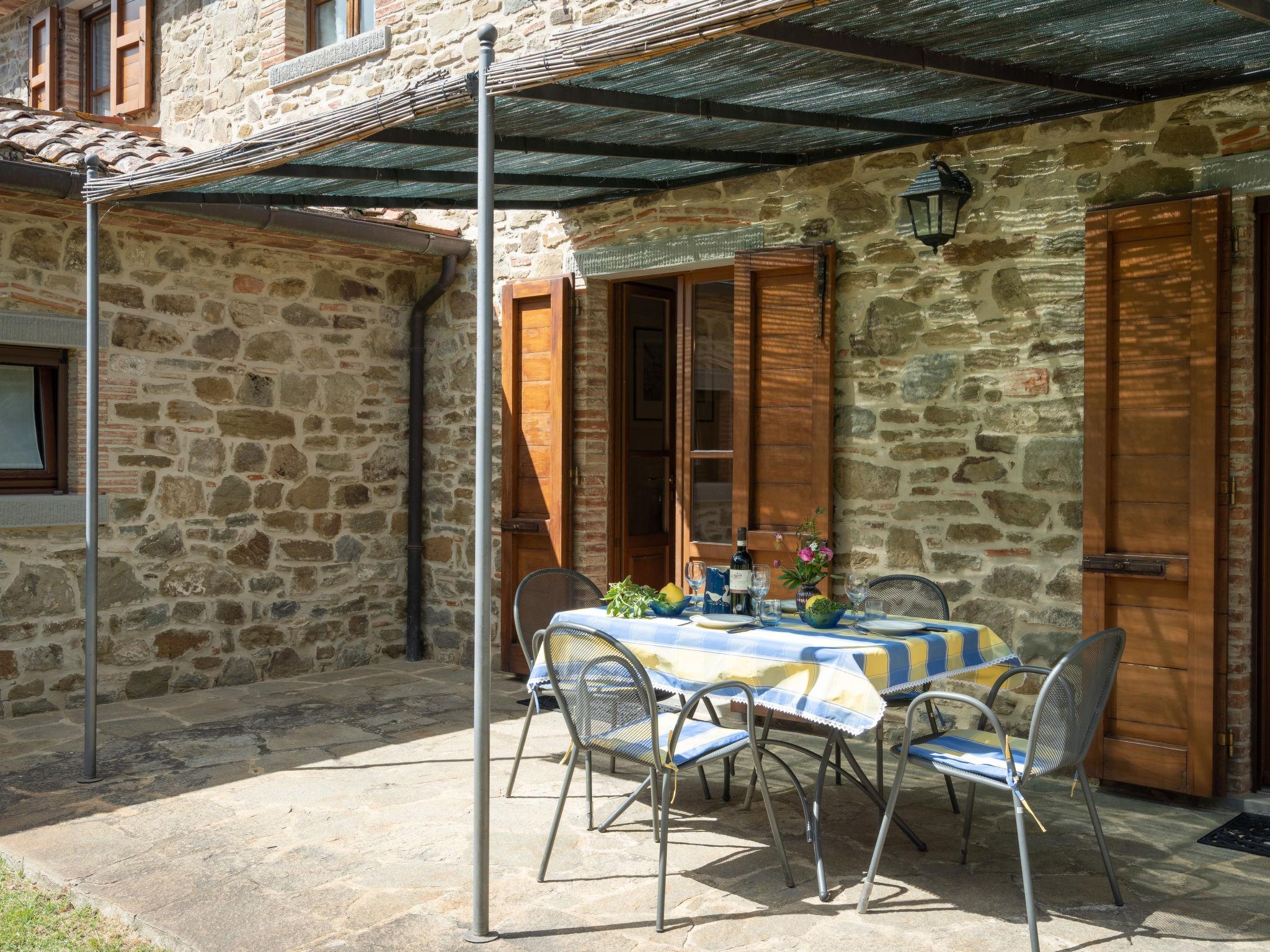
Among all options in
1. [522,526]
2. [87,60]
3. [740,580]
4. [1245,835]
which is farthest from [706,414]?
[87,60]

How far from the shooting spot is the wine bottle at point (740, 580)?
416cm

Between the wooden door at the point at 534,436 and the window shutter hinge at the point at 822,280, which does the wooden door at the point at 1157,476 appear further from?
the wooden door at the point at 534,436

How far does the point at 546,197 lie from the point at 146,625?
329 centimetres

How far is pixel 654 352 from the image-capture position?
277 inches

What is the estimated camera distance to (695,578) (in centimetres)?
437

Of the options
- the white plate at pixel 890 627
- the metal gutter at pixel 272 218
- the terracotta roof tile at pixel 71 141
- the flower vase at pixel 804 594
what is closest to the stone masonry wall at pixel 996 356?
the white plate at pixel 890 627

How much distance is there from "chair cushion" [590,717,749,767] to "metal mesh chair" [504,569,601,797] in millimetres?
889

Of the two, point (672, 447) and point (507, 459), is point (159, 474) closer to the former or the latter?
point (507, 459)

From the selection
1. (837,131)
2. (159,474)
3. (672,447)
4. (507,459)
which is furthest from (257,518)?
(837,131)

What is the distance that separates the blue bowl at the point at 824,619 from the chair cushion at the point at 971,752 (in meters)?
0.50

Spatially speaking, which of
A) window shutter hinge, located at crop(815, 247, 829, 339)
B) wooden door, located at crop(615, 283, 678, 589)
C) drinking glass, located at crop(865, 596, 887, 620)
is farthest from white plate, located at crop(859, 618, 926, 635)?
wooden door, located at crop(615, 283, 678, 589)

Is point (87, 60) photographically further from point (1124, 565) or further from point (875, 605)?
point (1124, 565)

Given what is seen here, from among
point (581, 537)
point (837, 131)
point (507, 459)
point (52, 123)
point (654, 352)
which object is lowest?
point (581, 537)

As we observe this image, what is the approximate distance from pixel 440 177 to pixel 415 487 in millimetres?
2982
